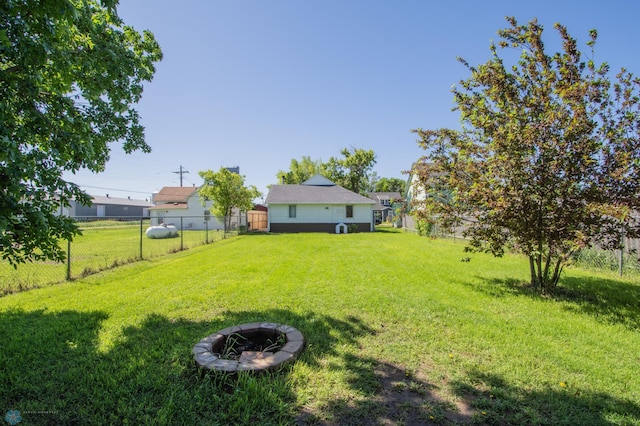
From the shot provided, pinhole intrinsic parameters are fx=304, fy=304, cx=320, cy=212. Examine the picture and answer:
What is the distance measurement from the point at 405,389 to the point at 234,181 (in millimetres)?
23023

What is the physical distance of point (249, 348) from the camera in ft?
11.7

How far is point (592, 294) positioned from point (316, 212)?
65.1 ft

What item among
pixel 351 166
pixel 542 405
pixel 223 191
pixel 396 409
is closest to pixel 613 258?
pixel 542 405

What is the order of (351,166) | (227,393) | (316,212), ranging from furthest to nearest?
1. (351,166)
2. (316,212)
3. (227,393)

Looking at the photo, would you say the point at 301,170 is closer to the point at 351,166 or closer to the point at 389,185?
the point at 351,166

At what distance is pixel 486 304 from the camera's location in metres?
5.26

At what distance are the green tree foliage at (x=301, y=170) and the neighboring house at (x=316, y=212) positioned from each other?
19934 millimetres

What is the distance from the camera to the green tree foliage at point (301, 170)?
45531mm

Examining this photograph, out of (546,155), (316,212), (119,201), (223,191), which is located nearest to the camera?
(546,155)

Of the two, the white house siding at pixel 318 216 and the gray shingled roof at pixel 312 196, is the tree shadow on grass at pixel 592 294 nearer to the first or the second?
the white house siding at pixel 318 216

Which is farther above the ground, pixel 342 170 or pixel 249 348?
pixel 342 170

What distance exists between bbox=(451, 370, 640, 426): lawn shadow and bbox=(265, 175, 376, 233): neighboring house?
2111 cm

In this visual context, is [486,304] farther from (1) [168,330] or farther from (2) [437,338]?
(1) [168,330]

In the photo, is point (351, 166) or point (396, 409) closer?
point (396, 409)
